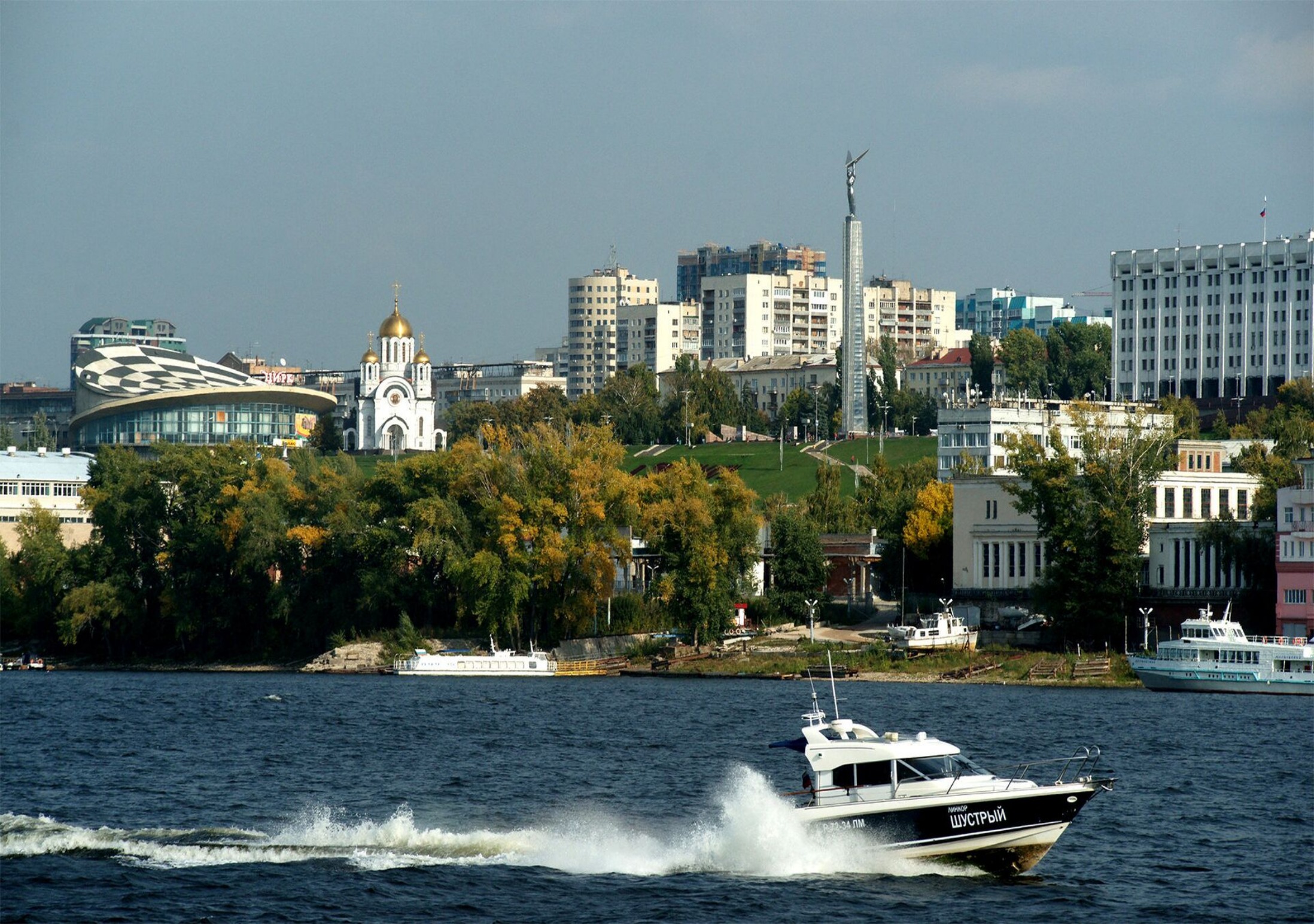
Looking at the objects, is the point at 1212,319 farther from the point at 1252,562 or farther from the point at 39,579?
the point at 39,579

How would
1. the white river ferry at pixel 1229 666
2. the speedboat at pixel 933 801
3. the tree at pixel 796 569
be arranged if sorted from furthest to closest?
1. the tree at pixel 796 569
2. the white river ferry at pixel 1229 666
3. the speedboat at pixel 933 801

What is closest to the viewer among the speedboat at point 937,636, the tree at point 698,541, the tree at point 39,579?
the speedboat at point 937,636

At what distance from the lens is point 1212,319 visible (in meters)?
189

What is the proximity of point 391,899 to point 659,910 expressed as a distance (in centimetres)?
469

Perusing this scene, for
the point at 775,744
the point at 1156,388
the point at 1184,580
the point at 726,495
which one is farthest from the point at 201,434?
the point at 775,744

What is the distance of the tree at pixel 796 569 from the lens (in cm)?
9356

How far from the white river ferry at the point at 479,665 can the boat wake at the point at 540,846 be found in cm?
4569

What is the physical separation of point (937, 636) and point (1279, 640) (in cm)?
1455

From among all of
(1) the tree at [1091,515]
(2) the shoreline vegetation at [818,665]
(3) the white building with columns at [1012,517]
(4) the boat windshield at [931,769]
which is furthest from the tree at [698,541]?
(4) the boat windshield at [931,769]

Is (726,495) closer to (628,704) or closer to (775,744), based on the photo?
(628,704)

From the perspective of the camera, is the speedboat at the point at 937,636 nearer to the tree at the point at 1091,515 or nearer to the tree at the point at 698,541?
the tree at the point at 1091,515

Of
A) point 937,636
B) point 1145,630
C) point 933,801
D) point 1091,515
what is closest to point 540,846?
point 933,801

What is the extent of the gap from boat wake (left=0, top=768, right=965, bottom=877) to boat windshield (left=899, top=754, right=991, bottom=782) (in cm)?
141

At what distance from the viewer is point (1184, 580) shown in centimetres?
8831
